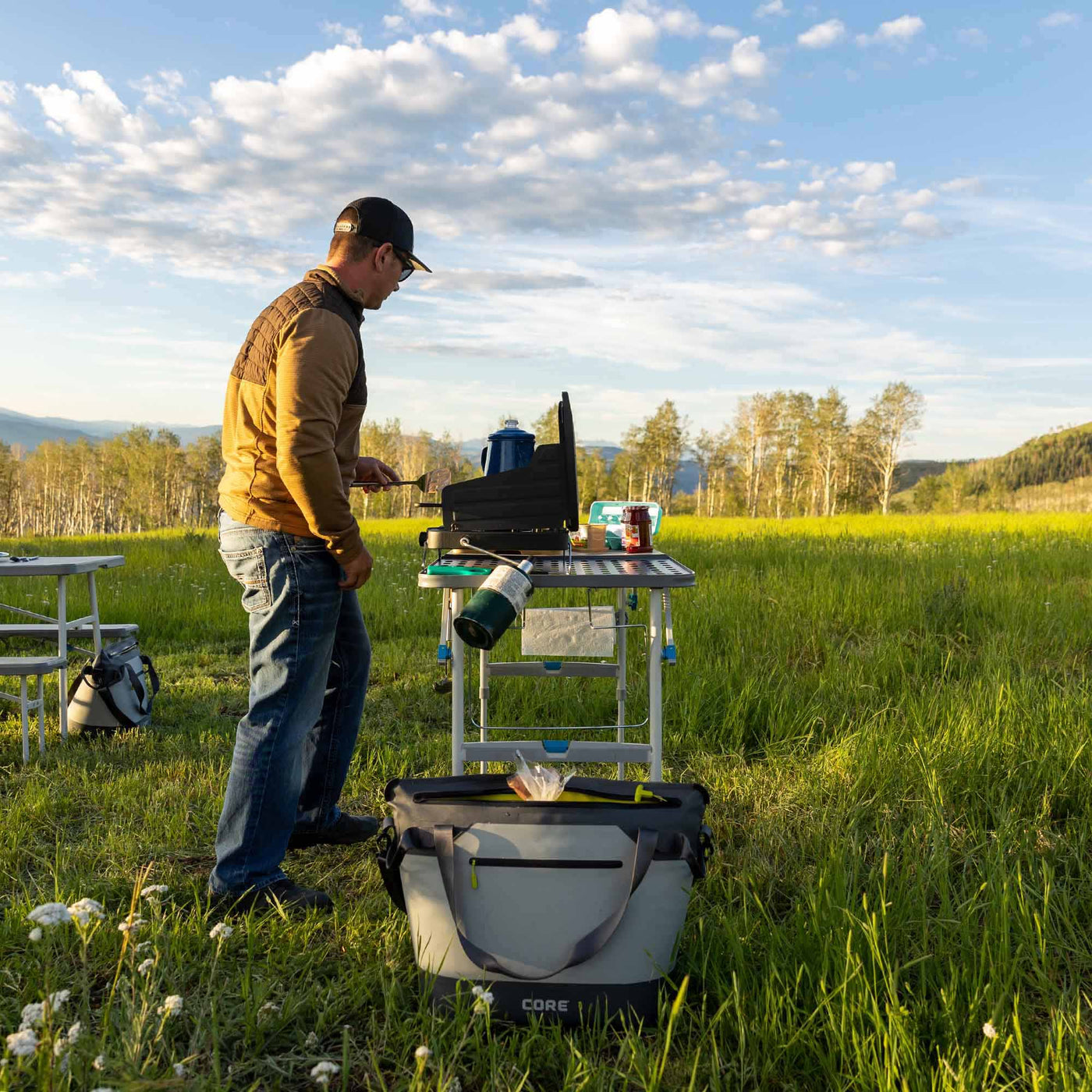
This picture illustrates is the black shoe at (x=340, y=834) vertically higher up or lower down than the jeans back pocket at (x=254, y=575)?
lower down

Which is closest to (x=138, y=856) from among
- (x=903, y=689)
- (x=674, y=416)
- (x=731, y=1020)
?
(x=731, y=1020)

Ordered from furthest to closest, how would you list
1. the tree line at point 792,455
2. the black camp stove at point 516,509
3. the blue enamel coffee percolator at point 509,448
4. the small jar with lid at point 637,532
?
1. the tree line at point 792,455
2. the small jar with lid at point 637,532
3. the blue enamel coffee percolator at point 509,448
4. the black camp stove at point 516,509

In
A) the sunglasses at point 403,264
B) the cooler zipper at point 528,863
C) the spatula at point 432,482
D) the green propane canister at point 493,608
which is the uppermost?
the sunglasses at point 403,264

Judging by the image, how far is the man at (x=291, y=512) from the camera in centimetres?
255

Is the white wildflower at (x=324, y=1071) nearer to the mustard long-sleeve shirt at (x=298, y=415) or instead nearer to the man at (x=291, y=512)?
the man at (x=291, y=512)

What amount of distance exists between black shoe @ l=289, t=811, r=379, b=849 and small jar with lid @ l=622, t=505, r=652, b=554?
60.4 inches

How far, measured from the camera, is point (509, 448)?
3439 mm

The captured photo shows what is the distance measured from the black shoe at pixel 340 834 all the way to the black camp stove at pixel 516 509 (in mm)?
1143

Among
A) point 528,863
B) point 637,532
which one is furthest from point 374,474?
point 528,863

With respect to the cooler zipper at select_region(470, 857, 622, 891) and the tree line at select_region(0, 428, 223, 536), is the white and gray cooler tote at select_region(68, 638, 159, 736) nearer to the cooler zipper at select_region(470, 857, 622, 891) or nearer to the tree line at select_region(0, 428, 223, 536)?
the cooler zipper at select_region(470, 857, 622, 891)

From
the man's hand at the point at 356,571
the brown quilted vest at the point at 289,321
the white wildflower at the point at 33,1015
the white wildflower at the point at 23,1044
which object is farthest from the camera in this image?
the man's hand at the point at 356,571

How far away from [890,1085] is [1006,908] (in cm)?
86

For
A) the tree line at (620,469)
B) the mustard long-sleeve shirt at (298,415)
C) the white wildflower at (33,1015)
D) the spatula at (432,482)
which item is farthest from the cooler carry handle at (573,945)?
the tree line at (620,469)

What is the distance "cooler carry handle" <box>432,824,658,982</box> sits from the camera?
2092 mm
